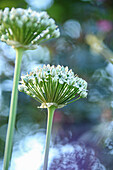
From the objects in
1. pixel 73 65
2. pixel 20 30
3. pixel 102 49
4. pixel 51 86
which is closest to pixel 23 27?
pixel 20 30

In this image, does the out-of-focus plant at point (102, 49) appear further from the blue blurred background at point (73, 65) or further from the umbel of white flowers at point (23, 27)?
the umbel of white flowers at point (23, 27)

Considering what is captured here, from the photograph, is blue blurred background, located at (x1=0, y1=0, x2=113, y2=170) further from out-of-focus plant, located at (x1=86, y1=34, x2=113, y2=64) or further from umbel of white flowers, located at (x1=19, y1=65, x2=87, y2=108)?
umbel of white flowers, located at (x1=19, y1=65, x2=87, y2=108)

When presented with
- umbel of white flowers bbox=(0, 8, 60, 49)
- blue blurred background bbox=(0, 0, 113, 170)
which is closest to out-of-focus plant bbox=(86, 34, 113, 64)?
blue blurred background bbox=(0, 0, 113, 170)

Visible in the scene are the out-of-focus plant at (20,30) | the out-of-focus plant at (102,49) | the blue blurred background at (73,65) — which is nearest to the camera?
the out-of-focus plant at (20,30)

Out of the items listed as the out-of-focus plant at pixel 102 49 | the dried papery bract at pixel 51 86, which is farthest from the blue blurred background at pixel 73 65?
the dried papery bract at pixel 51 86

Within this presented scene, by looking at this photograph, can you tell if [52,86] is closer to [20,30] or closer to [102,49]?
[20,30]

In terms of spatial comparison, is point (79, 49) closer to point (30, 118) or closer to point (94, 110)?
point (94, 110)
